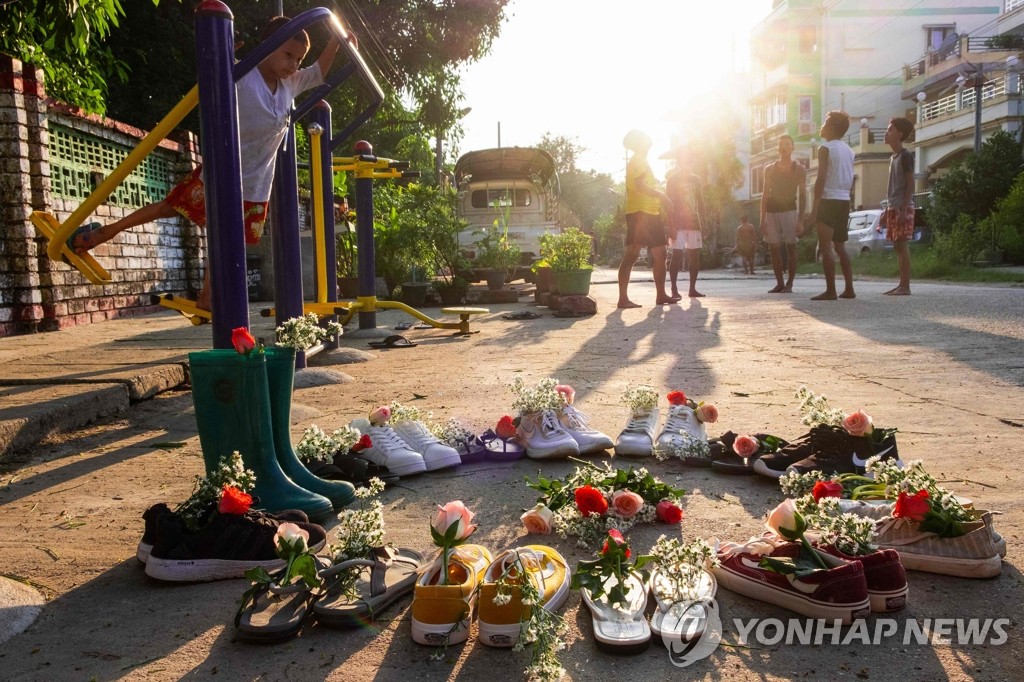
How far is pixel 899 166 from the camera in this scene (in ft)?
28.3

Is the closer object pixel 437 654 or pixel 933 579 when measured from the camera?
pixel 437 654

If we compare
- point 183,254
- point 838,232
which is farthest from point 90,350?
point 838,232

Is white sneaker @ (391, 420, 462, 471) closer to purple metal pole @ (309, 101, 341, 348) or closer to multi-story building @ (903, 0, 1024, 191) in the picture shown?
purple metal pole @ (309, 101, 341, 348)

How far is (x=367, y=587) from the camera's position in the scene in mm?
1691

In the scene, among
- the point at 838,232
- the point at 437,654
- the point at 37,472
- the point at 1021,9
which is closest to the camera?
the point at 437,654

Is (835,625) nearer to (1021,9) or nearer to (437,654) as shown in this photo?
(437,654)

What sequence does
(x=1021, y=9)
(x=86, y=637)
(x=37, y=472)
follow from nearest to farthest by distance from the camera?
1. (x=86, y=637)
2. (x=37, y=472)
3. (x=1021, y=9)

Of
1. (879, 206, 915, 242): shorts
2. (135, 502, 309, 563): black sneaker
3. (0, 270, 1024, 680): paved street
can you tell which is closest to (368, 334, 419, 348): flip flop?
(0, 270, 1024, 680): paved street

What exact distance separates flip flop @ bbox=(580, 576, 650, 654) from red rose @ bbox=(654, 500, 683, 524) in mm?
446

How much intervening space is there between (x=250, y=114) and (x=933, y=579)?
127 inches

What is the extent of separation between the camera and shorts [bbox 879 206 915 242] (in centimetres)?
864

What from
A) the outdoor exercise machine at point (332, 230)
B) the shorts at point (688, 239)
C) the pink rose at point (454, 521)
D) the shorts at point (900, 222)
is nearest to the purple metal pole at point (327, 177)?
the outdoor exercise machine at point (332, 230)

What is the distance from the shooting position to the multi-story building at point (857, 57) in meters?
36.0

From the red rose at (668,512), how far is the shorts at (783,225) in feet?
26.9
